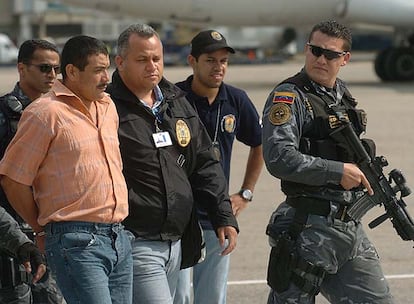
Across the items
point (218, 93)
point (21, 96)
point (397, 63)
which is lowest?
point (397, 63)

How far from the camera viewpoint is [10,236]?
12.9ft

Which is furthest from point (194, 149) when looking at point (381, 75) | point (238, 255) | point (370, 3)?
point (381, 75)

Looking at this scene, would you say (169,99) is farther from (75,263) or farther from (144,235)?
(75,263)

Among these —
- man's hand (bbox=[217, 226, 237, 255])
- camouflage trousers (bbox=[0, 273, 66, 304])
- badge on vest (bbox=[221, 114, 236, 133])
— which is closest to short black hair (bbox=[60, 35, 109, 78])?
man's hand (bbox=[217, 226, 237, 255])

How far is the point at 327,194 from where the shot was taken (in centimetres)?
436

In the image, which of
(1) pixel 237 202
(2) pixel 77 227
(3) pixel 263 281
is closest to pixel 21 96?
(2) pixel 77 227

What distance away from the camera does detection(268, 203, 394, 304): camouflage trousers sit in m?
4.32

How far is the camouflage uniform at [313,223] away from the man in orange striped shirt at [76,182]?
79 cm

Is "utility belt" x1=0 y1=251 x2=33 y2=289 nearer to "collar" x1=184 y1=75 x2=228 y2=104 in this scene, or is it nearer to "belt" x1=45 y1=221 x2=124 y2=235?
"belt" x1=45 y1=221 x2=124 y2=235

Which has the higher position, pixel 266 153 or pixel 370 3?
pixel 266 153

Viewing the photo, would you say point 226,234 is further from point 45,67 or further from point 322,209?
point 45,67

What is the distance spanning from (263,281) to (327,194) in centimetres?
271

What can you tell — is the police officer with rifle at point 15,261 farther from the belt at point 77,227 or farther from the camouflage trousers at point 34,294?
the belt at point 77,227

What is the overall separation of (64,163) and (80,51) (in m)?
0.46
